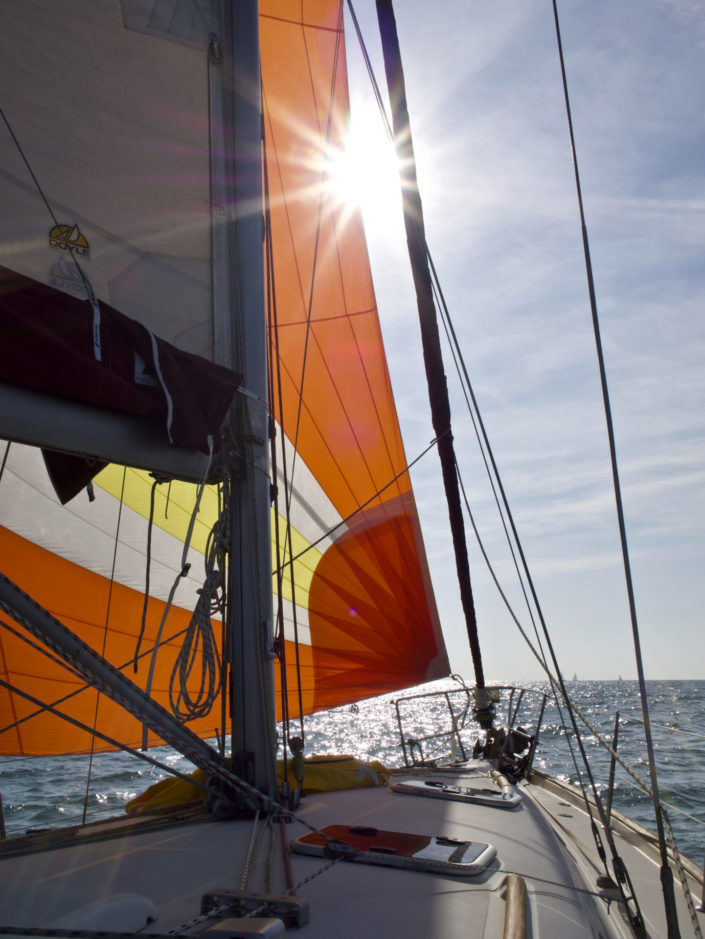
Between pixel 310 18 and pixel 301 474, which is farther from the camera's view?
pixel 310 18

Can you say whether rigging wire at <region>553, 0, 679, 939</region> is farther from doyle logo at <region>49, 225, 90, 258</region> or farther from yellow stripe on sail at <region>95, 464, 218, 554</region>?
yellow stripe on sail at <region>95, 464, 218, 554</region>

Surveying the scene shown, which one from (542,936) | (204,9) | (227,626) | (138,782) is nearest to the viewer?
(542,936)

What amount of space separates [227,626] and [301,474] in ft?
4.43

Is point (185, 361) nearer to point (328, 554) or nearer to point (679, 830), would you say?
point (328, 554)

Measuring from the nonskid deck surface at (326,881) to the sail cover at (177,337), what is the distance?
0.36 meters

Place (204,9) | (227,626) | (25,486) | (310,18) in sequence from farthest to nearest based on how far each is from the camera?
(310,18)
(25,486)
(204,9)
(227,626)

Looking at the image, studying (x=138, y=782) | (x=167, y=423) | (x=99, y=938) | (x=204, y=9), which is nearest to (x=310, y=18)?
(x=204, y=9)

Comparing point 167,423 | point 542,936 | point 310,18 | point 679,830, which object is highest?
point 310,18

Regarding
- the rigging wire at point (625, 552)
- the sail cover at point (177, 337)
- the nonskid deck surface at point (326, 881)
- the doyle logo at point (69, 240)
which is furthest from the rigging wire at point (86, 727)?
the doyle logo at point (69, 240)

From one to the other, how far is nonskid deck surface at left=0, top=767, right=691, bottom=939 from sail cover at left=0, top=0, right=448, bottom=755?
1.19ft

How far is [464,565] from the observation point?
3918 millimetres

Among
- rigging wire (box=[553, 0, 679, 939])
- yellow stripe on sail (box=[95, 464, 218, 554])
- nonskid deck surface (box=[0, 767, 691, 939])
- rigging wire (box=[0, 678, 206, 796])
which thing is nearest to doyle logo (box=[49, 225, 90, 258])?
yellow stripe on sail (box=[95, 464, 218, 554])

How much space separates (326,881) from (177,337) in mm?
1834

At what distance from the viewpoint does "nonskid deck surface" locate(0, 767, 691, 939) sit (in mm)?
1282
